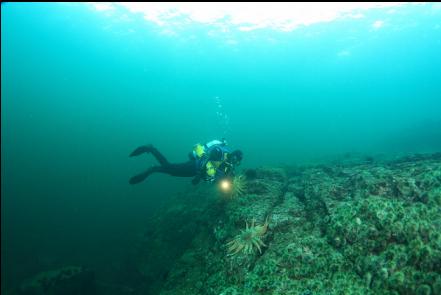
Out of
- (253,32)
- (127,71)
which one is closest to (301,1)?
(253,32)

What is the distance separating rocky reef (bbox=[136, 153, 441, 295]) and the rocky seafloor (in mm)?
18

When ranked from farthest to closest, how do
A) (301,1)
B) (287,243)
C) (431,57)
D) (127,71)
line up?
(127,71) < (431,57) < (301,1) < (287,243)

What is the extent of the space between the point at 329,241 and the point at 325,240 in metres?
0.10

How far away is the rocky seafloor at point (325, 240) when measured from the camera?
520 cm

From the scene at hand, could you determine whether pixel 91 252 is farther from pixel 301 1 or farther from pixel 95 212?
pixel 301 1

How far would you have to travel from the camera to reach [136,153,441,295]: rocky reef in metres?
5.19

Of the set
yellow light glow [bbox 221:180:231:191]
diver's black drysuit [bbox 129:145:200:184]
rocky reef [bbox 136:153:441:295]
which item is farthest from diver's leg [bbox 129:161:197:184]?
rocky reef [bbox 136:153:441:295]

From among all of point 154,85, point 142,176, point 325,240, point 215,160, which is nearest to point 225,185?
point 215,160

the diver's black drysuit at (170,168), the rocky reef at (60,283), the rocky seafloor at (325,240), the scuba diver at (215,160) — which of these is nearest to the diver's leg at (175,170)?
the diver's black drysuit at (170,168)

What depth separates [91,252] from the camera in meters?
23.9

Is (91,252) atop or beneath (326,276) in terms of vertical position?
beneath

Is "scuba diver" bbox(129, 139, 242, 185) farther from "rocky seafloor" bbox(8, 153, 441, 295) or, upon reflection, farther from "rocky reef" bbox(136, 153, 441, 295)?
"rocky reef" bbox(136, 153, 441, 295)

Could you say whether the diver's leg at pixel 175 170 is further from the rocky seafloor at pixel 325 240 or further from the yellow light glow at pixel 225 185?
the rocky seafloor at pixel 325 240

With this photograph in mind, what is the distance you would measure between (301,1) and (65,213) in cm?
4475
